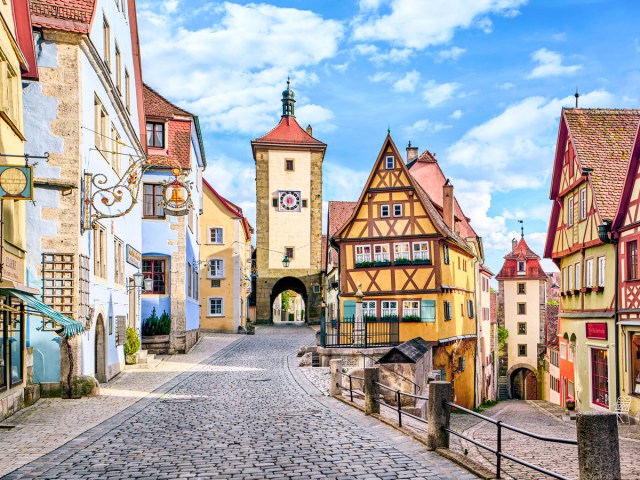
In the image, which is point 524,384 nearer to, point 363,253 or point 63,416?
point 363,253

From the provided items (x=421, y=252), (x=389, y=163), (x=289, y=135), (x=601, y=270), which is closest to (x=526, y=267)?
(x=289, y=135)

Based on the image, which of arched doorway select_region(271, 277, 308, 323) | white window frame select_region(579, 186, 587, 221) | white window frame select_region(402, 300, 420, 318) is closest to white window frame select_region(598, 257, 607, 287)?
white window frame select_region(579, 186, 587, 221)

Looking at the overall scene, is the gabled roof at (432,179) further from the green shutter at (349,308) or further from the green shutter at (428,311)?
the green shutter at (349,308)

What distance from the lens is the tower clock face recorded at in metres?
59.8

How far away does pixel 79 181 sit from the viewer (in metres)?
17.1

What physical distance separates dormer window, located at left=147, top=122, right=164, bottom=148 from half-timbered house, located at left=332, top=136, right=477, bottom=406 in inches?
354

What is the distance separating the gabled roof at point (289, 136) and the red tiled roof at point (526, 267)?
731 inches

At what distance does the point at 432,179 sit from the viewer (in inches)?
1788

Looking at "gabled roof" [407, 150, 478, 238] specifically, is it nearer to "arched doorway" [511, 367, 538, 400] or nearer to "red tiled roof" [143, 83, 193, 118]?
"red tiled roof" [143, 83, 193, 118]

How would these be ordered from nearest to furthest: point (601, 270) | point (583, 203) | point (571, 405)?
point (601, 270), point (583, 203), point (571, 405)

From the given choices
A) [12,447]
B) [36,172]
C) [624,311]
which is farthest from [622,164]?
[12,447]

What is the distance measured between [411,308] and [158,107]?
1427 cm

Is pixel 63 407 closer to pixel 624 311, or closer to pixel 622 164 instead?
pixel 624 311

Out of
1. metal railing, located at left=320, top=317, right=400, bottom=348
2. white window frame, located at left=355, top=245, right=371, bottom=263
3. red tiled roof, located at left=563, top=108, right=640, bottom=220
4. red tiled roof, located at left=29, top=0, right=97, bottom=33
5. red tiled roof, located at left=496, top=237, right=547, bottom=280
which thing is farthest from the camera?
red tiled roof, located at left=496, top=237, right=547, bottom=280
